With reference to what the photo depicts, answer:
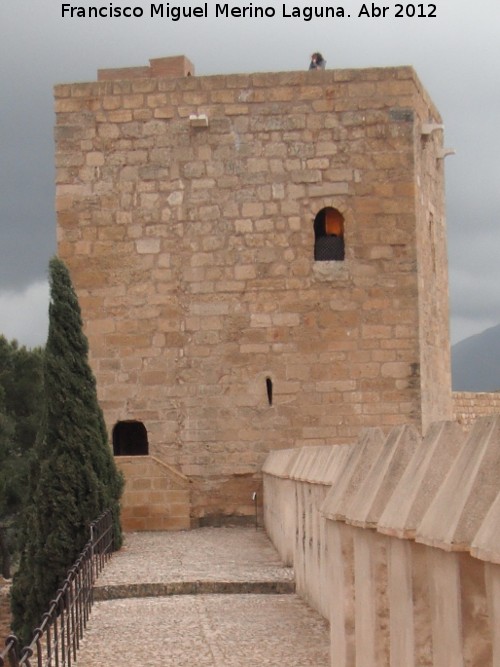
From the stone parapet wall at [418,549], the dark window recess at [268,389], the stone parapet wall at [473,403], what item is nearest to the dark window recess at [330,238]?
the dark window recess at [268,389]

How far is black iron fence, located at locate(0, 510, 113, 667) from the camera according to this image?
5656 mm

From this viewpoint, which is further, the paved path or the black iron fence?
the paved path

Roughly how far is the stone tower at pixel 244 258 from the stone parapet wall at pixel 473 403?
605cm

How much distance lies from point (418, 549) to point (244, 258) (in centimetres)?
1219

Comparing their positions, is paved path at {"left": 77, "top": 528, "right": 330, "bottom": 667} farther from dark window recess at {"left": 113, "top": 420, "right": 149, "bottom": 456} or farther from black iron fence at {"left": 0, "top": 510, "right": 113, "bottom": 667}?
dark window recess at {"left": 113, "top": 420, "right": 149, "bottom": 456}

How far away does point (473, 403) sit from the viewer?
22.4m

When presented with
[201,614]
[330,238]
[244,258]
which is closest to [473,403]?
[330,238]

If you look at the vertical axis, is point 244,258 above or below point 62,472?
above

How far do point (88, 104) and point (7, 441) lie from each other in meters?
12.3

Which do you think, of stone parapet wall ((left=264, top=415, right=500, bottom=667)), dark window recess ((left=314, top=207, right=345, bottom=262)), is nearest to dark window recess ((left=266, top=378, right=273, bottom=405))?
dark window recess ((left=314, top=207, right=345, bottom=262))

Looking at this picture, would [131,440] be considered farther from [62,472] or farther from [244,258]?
[62,472]

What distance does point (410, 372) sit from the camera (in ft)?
51.4

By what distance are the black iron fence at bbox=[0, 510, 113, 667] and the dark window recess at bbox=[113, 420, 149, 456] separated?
14.5 feet

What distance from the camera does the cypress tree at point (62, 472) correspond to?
39.5 ft
